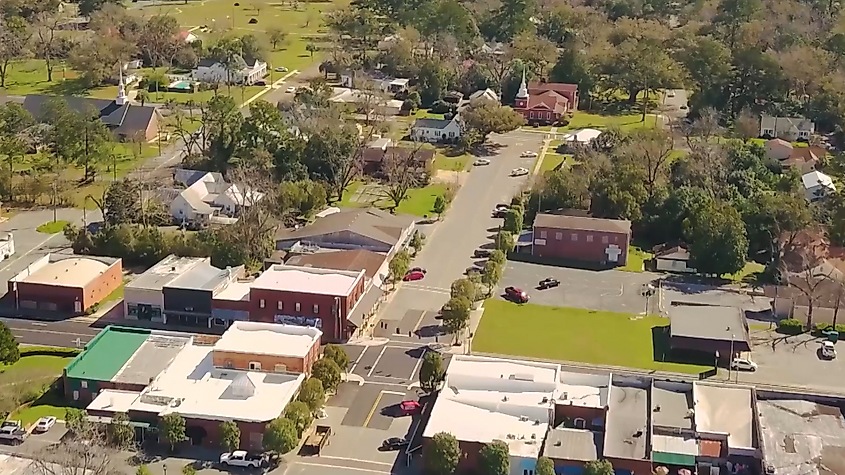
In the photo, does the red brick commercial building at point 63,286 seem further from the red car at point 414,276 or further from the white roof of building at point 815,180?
the white roof of building at point 815,180

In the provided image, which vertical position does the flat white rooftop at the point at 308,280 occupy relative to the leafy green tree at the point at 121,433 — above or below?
above

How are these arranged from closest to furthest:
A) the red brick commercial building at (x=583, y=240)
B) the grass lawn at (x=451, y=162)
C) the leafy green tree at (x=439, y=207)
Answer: the red brick commercial building at (x=583, y=240) < the leafy green tree at (x=439, y=207) < the grass lawn at (x=451, y=162)

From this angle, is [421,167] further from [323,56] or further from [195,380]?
[323,56]

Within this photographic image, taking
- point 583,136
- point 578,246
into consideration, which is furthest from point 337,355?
point 583,136

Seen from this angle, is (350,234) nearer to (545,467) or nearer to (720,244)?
(720,244)

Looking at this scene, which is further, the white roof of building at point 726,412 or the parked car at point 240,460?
the white roof of building at point 726,412

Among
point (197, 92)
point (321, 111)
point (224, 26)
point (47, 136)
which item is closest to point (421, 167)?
point (321, 111)

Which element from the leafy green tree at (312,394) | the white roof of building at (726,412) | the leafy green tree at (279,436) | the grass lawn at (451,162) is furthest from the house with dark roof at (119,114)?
the white roof of building at (726,412)
